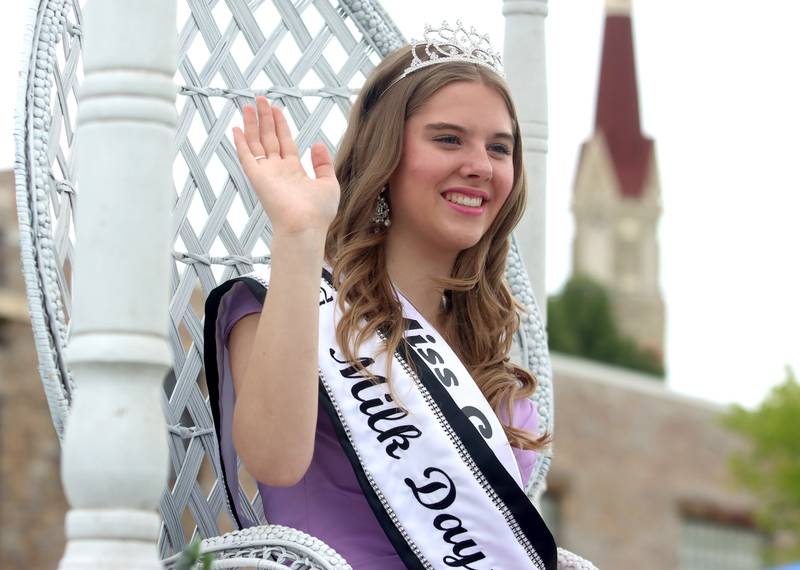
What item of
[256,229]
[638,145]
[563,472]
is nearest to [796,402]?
[563,472]

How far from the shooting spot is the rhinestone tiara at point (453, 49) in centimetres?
244

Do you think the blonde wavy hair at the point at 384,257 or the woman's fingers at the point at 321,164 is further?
the blonde wavy hair at the point at 384,257

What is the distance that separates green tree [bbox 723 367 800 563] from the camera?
16.0 m

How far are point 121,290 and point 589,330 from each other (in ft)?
128

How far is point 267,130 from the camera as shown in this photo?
2020 mm

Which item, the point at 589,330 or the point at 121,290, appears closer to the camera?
the point at 121,290

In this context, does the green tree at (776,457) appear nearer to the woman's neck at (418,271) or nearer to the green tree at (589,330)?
the woman's neck at (418,271)

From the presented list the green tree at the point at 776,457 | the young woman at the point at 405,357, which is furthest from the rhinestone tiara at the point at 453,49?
the green tree at the point at 776,457

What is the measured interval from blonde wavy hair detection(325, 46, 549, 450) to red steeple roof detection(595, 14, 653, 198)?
5259 centimetres

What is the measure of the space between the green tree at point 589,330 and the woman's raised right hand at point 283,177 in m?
36.1

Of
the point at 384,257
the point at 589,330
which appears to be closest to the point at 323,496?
the point at 384,257

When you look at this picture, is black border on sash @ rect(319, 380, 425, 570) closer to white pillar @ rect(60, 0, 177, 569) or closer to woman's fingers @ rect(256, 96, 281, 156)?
woman's fingers @ rect(256, 96, 281, 156)

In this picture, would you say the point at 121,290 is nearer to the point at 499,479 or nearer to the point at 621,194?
the point at 499,479

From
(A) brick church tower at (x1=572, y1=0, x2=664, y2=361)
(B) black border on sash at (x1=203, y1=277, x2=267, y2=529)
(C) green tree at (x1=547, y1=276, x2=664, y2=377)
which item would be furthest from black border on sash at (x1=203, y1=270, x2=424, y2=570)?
(A) brick church tower at (x1=572, y1=0, x2=664, y2=361)
